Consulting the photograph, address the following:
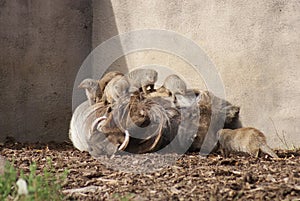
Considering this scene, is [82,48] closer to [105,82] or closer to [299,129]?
[105,82]

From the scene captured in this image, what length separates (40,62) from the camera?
6195mm

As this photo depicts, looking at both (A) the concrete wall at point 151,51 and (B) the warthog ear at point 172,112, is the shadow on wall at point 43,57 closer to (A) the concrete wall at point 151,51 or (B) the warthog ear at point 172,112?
(A) the concrete wall at point 151,51

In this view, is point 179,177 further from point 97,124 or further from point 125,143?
point 97,124

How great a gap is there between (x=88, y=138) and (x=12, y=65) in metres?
1.63

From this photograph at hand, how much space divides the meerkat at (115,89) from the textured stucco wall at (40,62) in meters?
1.23

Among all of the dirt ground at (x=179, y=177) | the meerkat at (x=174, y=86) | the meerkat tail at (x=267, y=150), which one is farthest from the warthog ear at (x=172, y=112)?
the meerkat tail at (x=267, y=150)

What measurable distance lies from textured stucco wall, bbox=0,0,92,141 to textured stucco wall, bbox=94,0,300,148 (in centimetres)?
122

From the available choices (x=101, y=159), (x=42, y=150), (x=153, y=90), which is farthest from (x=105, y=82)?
(x=101, y=159)

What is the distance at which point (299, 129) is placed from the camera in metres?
4.76

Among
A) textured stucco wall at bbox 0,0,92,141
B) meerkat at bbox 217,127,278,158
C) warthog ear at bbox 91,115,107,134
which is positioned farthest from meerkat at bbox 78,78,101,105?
meerkat at bbox 217,127,278,158

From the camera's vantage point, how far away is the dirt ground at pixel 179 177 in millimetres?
3067

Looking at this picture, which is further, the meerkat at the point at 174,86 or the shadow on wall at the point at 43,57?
the shadow on wall at the point at 43,57

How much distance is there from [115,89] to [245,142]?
1.24 m

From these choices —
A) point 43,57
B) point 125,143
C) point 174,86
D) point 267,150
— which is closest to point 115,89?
point 174,86
